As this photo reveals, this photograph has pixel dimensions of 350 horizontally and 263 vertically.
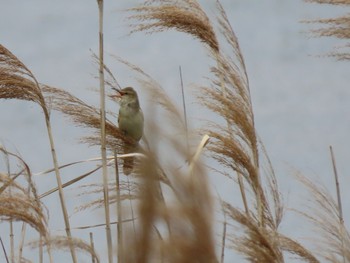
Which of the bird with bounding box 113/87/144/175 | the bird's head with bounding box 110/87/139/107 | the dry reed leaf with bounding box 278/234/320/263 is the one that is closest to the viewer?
the dry reed leaf with bounding box 278/234/320/263

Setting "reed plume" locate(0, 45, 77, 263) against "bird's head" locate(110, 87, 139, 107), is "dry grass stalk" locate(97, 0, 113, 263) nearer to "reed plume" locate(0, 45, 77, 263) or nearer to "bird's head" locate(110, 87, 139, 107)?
"reed plume" locate(0, 45, 77, 263)

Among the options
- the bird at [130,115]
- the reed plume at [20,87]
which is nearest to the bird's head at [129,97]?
the bird at [130,115]

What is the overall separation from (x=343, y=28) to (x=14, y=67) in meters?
1.68

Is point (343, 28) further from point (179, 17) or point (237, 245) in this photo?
point (237, 245)

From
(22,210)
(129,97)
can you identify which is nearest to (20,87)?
(22,210)

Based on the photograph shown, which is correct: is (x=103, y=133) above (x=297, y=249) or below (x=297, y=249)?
above

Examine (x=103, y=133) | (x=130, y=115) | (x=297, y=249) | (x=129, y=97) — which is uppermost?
(x=129, y=97)

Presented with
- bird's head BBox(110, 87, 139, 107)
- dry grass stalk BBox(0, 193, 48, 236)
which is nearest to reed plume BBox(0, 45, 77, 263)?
dry grass stalk BBox(0, 193, 48, 236)

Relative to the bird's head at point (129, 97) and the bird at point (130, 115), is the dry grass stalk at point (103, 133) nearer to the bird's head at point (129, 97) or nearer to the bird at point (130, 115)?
the bird at point (130, 115)

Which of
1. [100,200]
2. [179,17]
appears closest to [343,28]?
[179,17]

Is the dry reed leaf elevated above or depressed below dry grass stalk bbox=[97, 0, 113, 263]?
below

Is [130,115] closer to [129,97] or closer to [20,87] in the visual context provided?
[129,97]

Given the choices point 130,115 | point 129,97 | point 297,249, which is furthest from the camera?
point 129,97

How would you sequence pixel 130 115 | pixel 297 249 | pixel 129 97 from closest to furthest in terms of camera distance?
pixel 297 249, pixel 130 115, pixel 129 97
